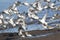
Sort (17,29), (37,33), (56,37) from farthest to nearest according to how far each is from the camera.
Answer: (17,29)
(37,33)
(56,37)

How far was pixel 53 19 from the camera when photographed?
19.6 meters

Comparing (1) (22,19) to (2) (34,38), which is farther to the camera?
(1) (22,19)

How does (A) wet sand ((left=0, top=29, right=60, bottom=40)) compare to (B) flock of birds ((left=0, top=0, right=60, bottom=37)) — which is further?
(B) flock of birds ((left=0, top=0, right=60, bottom=37))

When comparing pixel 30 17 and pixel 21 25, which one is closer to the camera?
pixel 21 25

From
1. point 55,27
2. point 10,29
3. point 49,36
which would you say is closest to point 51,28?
point 55,27

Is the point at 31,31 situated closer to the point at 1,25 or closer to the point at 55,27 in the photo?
the point at 55,27

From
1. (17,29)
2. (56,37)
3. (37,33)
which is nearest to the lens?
(56,37)

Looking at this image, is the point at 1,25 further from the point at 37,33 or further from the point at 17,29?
the point at 37,33

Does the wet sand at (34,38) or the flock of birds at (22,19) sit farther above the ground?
the flock of birds at (22,19)

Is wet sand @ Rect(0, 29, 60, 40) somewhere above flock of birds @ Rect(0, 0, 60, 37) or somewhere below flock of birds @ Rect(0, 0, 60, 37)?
below

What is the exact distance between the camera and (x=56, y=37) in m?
14.8

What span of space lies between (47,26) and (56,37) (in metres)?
2.14

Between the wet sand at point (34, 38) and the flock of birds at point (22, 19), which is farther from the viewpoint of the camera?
the flock of birds at point (22, 19)

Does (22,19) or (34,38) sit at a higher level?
(22,19)
